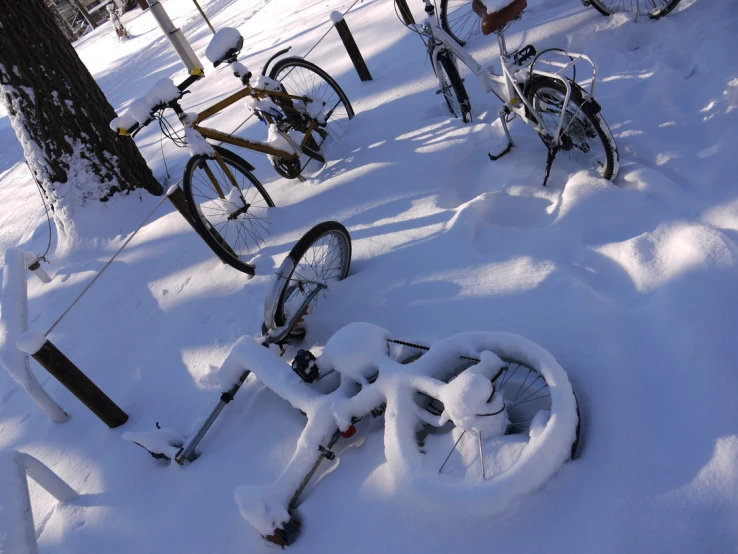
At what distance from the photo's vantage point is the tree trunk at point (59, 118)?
4.20m

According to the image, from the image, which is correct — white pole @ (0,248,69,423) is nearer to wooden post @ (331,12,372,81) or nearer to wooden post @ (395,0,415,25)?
wooden post @ (331,12,372,81)

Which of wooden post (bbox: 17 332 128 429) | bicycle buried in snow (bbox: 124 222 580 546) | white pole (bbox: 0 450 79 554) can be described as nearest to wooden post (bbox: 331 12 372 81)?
bicycle buried in snow (bbox: 124 222 580 546)

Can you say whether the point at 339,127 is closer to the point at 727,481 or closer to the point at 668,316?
the point at 668,316

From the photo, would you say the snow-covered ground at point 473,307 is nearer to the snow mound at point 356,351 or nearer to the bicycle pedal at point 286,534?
the bicycle pedal at point 286,534

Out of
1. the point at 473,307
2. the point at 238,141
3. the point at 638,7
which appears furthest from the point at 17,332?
the point at 638,7

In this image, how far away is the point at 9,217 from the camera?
6.52 m

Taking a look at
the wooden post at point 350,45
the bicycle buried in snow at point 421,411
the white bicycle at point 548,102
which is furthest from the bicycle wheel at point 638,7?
the bicycle buried in snow at point 421,411

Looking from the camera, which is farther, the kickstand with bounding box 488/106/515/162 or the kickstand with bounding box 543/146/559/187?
the kickstand with bounding box 488/106/515/162

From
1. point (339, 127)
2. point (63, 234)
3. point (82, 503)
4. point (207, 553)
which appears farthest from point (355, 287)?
point (63, 234)

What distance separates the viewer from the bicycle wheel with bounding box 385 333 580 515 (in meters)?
1.81

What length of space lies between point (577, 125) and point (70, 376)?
324cm

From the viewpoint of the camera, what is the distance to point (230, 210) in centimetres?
363

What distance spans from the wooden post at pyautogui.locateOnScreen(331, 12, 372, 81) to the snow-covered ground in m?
0.19

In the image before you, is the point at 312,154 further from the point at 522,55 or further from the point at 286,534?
the point at 286,534
